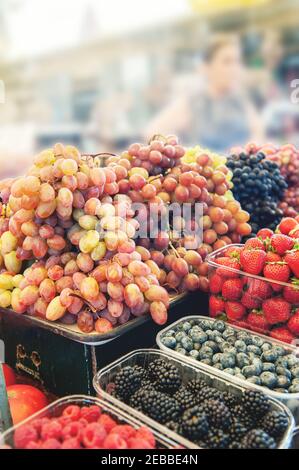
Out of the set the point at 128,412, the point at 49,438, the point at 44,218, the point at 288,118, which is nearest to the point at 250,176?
the point at 44,218


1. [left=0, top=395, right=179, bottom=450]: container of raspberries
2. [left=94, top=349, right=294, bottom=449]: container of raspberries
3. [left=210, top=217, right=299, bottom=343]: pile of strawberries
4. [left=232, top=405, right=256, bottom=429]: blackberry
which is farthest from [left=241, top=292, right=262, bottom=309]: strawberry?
[left=0, top=395, right=179, bottom=450]: container of raspberries

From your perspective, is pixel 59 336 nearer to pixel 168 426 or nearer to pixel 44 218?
pixel 44 218

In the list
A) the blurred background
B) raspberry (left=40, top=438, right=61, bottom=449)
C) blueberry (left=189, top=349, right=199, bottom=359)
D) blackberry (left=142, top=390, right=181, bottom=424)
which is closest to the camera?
raspberry (left=40, top=438, right=61, bottom=449)

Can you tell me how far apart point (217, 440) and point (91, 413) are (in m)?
0.28

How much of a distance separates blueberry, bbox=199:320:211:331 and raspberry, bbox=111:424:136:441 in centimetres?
44

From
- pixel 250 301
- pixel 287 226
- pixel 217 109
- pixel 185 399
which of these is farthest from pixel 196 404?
pixel 217 109

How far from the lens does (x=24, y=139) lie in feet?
7.47

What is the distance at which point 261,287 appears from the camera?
1.40m

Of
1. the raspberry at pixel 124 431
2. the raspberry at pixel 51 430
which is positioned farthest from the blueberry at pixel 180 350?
the raspberry at pixel 51 430

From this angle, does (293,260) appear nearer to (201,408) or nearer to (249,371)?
(249,371)

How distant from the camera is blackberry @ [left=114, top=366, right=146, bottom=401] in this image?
1.12 meters

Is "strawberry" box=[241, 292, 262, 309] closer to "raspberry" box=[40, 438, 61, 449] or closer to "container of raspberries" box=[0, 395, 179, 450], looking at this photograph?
"container of raspberries" box=[0, 395, 179, 450]

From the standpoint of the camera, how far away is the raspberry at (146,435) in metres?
0.97

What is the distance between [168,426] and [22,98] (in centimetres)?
171
